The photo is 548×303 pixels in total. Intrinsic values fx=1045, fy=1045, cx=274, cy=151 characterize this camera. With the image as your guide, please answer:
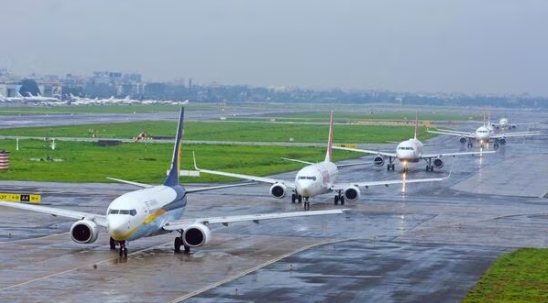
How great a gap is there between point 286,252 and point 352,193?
25777mm

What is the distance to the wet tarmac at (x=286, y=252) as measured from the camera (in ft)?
143

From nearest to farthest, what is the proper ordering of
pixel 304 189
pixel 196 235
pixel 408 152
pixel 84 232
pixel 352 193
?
pixel 84 232, pixel 196 235, pixel 304 189, pixel 352 193, pixel 408 152

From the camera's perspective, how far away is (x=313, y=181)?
76312 mm

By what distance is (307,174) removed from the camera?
76.9 m

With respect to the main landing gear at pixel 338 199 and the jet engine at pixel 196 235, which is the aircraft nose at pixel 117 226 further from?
the main landing gear at pixel 338 199

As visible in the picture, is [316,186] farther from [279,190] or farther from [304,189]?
[279,190]

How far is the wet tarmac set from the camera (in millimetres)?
43531

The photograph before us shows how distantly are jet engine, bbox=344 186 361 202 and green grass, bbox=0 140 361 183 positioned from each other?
19.8 m

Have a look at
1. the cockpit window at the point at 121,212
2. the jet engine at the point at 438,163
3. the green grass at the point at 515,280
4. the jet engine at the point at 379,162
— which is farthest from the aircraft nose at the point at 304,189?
the jet engine at the point at 379,162

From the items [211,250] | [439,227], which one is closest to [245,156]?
[439,227]

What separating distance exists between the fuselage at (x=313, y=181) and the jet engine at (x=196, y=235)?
928 inches

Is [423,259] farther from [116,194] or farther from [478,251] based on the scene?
[116,194]

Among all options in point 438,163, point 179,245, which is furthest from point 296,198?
point 438,163

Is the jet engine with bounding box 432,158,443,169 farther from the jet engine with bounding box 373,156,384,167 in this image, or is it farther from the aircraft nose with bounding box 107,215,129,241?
the aircraft nose with bounding box 107,215,129,241
